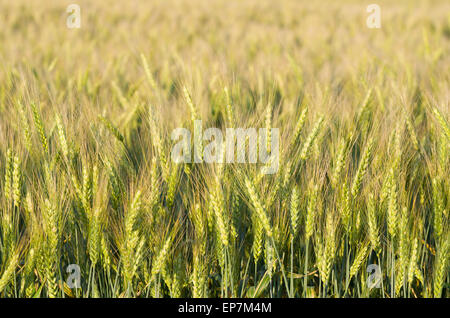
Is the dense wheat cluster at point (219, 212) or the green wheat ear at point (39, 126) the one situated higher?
the green wheat ear at point (39, 126)

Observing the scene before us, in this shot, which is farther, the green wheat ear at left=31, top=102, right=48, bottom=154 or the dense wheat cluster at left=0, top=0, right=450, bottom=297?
the green wheat ear at left=31, top=102, right=48, bottom=154

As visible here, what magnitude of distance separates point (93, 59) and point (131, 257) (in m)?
2.61

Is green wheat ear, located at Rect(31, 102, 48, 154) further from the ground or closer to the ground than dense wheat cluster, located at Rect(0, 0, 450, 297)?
further from the ground

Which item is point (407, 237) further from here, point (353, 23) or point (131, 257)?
point (353, 23)

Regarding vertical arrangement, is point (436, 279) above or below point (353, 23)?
below

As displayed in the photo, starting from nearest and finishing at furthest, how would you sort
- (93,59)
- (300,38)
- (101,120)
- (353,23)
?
(101,120) < (93,59) < (300,38) < (353,23)

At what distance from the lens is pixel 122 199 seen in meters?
1.58

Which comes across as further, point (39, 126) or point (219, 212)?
point (39, 126)

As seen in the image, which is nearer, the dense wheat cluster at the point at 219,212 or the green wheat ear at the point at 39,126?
the dense wheat cluster at the point at 219,212

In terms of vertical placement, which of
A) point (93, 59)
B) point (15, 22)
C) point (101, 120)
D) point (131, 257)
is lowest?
point (131, 257)

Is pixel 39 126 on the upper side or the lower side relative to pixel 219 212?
upper

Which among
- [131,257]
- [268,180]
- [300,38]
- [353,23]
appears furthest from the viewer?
[353,23]
